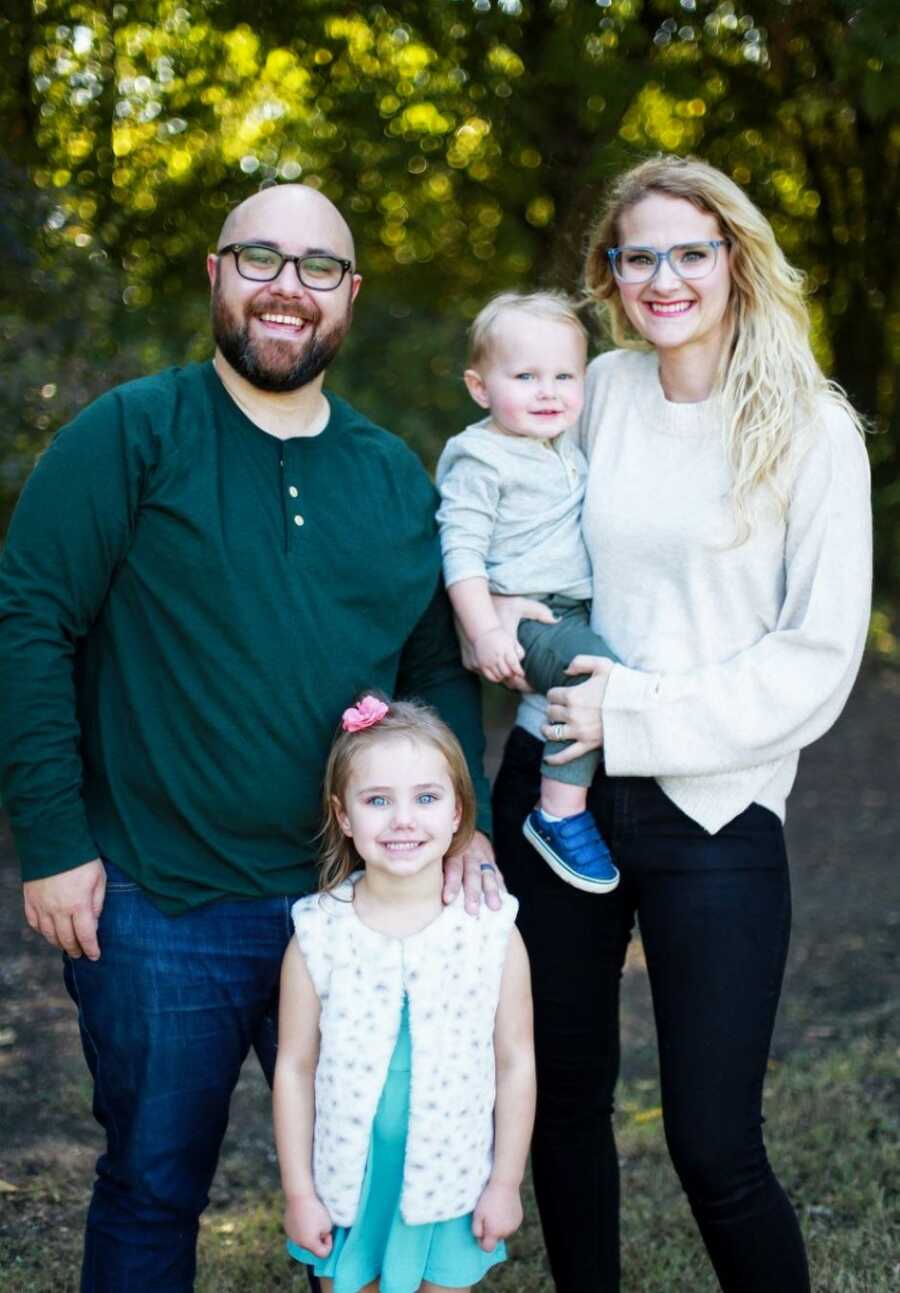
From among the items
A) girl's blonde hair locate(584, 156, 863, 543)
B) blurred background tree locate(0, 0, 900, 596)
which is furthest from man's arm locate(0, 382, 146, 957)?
blurred background tree locate(0, 0, 900, 596)

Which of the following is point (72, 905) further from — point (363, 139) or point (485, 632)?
point (363, 139)

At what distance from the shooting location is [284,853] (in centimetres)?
271

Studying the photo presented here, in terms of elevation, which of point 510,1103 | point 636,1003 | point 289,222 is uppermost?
point 289,222

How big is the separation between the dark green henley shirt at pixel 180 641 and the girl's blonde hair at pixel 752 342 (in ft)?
2.28

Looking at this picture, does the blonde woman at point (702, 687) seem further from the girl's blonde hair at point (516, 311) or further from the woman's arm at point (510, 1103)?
the woman's arm at point (510, 1103)

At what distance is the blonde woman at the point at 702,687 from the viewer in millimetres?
2658

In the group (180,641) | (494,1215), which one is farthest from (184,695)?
(494,1215)

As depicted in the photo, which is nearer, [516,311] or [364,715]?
[364,715]

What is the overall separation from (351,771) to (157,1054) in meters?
0.60

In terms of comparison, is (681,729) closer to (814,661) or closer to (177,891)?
(814,661)

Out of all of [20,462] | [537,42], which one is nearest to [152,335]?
[20,462]

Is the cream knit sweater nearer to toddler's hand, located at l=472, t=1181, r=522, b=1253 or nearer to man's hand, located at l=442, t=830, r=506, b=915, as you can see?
man's hand, located at l=442, t=830, r=506, b=915

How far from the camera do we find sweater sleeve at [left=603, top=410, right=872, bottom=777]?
8.64ft

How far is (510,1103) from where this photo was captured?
2.61 m
